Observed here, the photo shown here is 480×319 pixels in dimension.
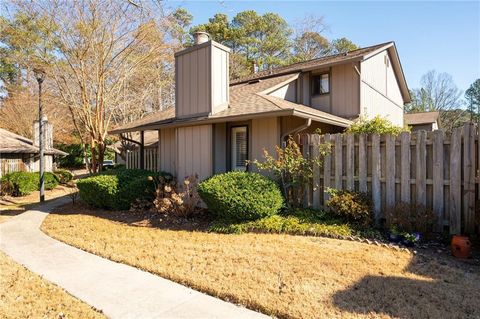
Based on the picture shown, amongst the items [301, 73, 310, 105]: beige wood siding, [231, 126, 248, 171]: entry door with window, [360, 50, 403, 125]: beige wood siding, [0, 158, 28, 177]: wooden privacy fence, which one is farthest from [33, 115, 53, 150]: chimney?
[360, 50, 403, 125]: beige wood siding

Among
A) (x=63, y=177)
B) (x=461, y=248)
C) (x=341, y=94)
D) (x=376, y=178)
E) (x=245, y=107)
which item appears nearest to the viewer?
(x=461, y=248)

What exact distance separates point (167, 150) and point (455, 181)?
9.11 metres

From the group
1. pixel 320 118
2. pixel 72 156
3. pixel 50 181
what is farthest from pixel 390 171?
A: pixel 72 156

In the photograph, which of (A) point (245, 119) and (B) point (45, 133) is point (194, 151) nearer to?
Result: (A) point (245, 119)

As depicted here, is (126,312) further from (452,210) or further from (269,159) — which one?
(452,210)

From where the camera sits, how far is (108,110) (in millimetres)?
17953

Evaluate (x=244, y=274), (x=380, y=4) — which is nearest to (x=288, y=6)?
(x=380, y=4)

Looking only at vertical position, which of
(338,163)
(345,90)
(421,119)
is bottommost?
(338,163)

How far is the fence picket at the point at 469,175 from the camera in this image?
19.6 ft

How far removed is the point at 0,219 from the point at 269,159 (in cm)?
878

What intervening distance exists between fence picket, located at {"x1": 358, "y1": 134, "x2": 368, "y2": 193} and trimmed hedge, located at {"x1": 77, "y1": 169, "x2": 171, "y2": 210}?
21.3ft

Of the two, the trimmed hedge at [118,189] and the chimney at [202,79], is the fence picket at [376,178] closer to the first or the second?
the chimney at [202,79]

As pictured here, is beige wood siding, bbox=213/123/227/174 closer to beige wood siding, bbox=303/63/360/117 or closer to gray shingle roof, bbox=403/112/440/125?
beige wood siding, bbox=303/63/360/117

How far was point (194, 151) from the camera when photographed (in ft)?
32.8
